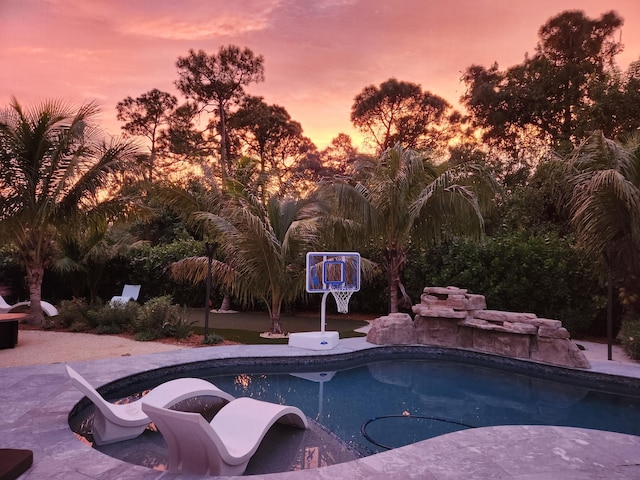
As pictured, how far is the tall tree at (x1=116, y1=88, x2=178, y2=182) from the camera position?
1154 inches

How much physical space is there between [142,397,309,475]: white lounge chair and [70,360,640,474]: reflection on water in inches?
13.6

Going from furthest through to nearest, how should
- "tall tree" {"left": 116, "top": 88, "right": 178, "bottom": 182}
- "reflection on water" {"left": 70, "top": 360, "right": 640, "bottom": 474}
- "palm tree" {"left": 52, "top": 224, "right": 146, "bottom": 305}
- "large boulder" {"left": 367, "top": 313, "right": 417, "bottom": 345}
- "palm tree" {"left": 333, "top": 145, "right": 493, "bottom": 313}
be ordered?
"tall tree" {"left": 116, "top": 88, "right": 178, "bottom": 182} → "palm tree" {"left": 52, "top": 224, "right": 146, "bottom": 305} → "palm tree" {"left": 333, "top": 145, "right": 493, "bottom": 313} → "large boulder" {"left": 367, "top": 313, "right": 417, "bottom": 345} → "reflection on water" {"left": 70, "top": 360, "right": 640, "bottom": 474}

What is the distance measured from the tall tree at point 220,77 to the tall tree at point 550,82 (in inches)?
522

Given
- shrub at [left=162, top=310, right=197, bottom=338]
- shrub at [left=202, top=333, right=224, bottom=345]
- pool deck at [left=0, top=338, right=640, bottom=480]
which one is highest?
shrub at [left=162, top=310, right=197, bottom=338]

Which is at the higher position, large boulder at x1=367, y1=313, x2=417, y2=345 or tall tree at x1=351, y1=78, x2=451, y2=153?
tall tree at x1=351, y1=78, x2=451, y2=153

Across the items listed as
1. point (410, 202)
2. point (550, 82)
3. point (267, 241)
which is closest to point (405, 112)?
point (550, 82)

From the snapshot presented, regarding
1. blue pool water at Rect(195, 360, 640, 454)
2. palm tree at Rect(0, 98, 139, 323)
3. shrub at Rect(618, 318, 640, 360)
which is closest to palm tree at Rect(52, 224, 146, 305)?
palm tree at Rect(0, 98, 139, 323)

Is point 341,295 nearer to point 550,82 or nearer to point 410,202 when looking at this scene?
point 410,202

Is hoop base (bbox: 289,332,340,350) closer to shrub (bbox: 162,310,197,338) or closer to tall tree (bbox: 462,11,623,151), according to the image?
shrub (bbox: 162,310,197,338)

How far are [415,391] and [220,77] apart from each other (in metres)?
24.7

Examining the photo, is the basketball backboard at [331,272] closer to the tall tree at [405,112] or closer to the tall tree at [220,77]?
the tall tree at [405,112]

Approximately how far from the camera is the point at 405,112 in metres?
26.2

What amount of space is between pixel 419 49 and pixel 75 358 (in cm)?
1223

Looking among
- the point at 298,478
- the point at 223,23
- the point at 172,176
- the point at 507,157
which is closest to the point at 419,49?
the point at 223,23
